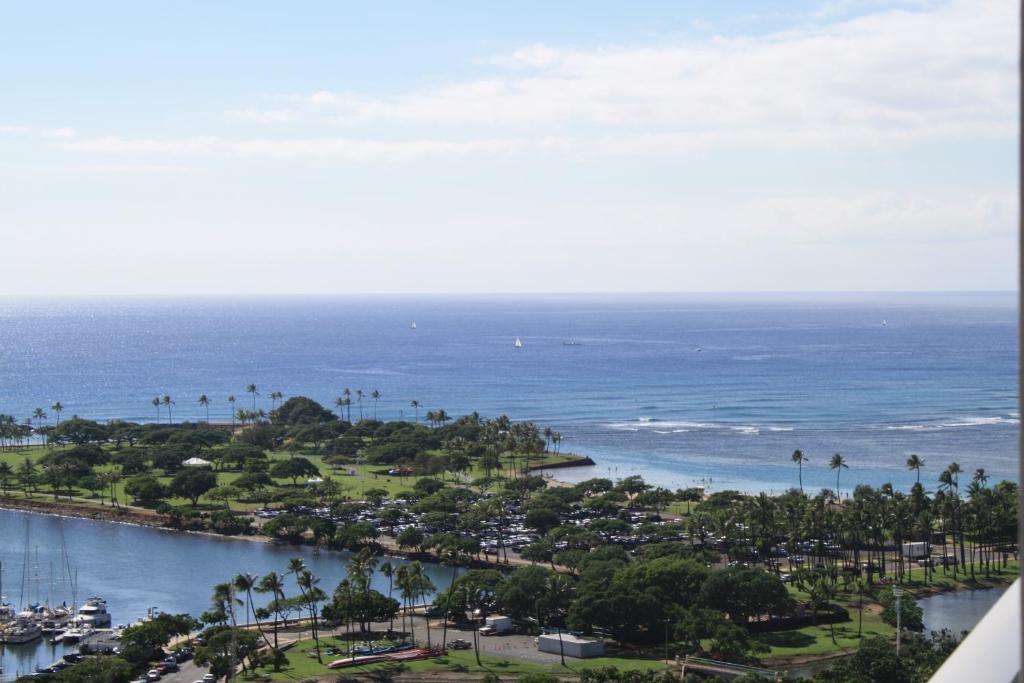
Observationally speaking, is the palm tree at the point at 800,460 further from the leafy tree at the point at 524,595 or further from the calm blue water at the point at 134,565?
the calm blue water at the point at 134,565

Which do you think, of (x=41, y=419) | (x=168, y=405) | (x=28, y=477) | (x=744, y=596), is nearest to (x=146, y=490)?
(x=28, y=477)

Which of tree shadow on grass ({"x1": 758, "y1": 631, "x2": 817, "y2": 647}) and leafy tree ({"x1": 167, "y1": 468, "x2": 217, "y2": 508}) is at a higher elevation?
leafy tree ({"x1": 167, "y1": 468, "x2": 217, "y2": 508})

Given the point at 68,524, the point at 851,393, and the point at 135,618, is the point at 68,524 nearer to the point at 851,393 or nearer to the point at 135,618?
the point at 135,618

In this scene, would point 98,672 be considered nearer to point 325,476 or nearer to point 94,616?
point 94,616

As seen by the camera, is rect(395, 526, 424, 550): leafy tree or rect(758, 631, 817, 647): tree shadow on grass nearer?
rect(758, 631, 817, 647): tree shadow on grass

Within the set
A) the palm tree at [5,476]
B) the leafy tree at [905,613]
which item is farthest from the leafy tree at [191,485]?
the leafy tree at [905,613]

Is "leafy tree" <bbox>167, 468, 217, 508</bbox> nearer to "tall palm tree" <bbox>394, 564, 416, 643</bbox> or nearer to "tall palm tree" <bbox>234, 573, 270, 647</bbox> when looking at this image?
"tall palm tree" <bbox>234, 573, 270, 647</bbox>

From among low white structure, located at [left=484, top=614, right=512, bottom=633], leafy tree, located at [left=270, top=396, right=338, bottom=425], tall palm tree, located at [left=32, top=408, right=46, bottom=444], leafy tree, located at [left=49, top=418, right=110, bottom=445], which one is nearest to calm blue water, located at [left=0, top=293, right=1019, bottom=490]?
tall palm tree, located at [left=32, top=408, right=46, bottom=444]
